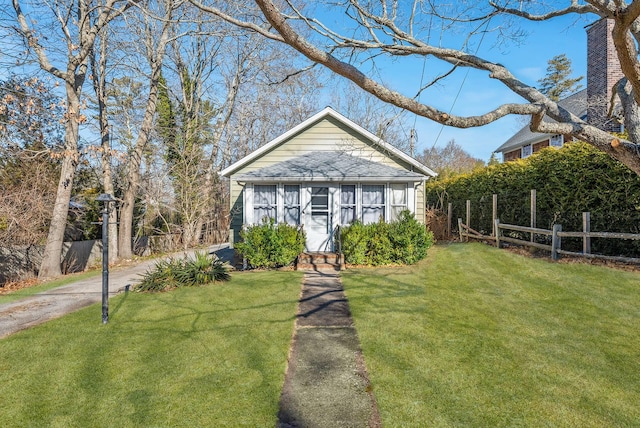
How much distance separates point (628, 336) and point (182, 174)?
1189cm

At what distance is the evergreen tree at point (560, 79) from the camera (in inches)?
1284

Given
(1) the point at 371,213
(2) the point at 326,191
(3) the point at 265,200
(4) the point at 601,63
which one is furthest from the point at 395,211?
(4) the point at 601,63

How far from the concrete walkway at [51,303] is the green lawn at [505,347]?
5.43 meters

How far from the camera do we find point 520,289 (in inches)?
Result: 292

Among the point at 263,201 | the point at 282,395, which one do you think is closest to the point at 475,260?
the point at 263,201

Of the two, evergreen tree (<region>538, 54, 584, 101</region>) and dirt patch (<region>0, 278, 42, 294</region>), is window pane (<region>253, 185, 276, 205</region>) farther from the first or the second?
evergreen tree (<region>538, 54, 584, 101</region>)

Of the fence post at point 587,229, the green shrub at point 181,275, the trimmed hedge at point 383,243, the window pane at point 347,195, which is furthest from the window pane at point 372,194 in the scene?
the fence post at point 587,229

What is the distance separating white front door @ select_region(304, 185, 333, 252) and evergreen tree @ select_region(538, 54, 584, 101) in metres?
30.3

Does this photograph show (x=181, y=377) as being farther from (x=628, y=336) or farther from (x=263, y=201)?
(x=263, y=201)

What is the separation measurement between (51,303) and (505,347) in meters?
8.35

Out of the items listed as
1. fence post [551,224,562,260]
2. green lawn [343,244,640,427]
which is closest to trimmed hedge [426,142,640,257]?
fence post [551,224,562,260]

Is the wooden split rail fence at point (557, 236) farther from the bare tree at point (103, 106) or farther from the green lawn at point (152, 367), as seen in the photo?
the bare tree at point (103, 106)

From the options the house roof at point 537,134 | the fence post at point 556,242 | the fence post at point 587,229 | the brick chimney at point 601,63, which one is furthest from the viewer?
the house roof at point 537,134

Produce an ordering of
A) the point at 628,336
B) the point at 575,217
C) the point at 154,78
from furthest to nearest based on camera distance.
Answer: the point at 154,78
the point at 575,217
the point at 628,336
